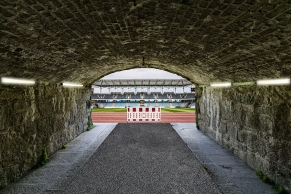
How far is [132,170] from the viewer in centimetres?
551

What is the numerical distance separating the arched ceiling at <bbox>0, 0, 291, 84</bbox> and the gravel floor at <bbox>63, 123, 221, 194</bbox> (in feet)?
9.39

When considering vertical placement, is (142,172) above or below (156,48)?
below

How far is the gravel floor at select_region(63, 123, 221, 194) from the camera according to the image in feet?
14.6

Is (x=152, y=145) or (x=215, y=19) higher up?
(x=215, y=19)

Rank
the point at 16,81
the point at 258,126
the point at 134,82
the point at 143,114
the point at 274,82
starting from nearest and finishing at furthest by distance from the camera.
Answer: the point at 274,82, the point at 16,81, the point at 258,126, the point at 143,114, the point at 134,82

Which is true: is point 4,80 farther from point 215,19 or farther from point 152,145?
point 152,145

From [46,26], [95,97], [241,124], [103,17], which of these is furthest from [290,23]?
[95,97]

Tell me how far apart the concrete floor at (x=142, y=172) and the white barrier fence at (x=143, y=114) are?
20.8 ft

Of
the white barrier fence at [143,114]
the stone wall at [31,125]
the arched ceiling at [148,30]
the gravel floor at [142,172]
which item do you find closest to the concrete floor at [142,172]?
the gravel floor at [142,172]

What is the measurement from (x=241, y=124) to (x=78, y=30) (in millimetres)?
5617

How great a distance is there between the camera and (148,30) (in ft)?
12.7

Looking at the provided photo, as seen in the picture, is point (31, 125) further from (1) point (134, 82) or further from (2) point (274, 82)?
(1) point (134, 82)

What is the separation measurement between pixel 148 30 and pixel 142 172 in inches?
138

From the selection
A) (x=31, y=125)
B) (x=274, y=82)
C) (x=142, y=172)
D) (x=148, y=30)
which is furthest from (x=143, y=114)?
(x=148, y=30)
